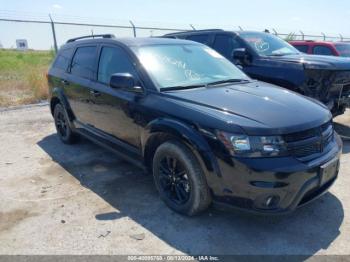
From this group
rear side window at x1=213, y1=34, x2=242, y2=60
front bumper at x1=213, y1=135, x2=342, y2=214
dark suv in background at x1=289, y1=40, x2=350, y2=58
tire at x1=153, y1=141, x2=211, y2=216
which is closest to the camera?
front bumper at x1=213, y1=135, x2=342, y2=214

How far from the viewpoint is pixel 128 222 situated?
333 cm

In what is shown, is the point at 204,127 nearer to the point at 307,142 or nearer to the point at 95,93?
the point at 307,142

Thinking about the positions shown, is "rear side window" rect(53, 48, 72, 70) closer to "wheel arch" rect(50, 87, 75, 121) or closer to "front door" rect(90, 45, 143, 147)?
"wheel arch" rect(50, 87, 75, 121)

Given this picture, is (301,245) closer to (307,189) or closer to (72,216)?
(307,189)

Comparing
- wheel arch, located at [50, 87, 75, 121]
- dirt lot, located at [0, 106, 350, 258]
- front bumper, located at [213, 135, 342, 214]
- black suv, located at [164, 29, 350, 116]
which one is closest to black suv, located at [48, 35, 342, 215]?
front bumper, located at [213, 135, 342, 214]

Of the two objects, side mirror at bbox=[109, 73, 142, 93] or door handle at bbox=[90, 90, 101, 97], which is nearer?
side mirror at bbox=[109, 73, 142, 93]

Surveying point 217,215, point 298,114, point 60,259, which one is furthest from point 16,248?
point 298,114

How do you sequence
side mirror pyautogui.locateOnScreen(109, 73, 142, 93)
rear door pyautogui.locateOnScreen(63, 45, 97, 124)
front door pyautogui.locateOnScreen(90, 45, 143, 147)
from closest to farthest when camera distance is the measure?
side mirror pyautogui.locateOnScreen(109, 73, 142, 93)
front door pyautogui.locateOnScreen(90, 45, 143, 147)
rear door pyautogui.locateOnScreen(63, 45, 97, 124)

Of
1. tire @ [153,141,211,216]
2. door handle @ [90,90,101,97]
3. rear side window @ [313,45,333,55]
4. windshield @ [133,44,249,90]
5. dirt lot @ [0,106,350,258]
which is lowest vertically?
dirt lot @ [0,106,350,258]

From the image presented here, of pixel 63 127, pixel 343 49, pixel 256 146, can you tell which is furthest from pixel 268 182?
pixel 343 49

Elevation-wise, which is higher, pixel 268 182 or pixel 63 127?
pixel 268 182

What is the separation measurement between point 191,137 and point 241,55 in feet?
12.2

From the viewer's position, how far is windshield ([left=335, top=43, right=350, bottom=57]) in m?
9.40

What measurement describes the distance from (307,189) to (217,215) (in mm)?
971
